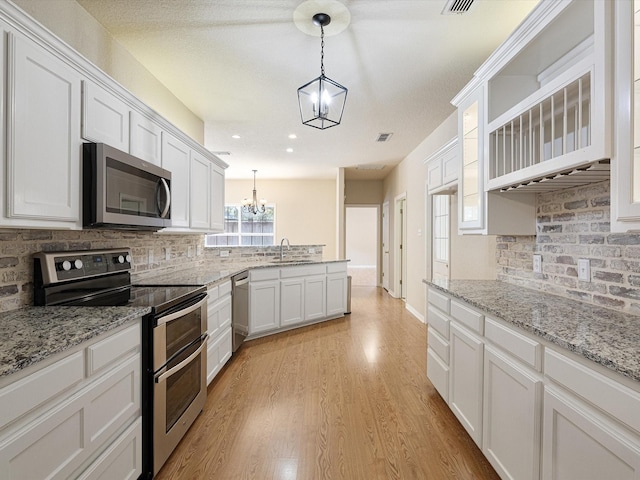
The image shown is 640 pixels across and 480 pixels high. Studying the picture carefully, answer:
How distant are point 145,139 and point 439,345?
8.44ft

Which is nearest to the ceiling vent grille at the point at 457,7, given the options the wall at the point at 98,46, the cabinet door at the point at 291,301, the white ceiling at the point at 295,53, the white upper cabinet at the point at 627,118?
the white ceiling at the point at 295,53

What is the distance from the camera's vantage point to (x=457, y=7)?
198 cm

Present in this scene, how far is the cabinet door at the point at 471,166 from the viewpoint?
225cm

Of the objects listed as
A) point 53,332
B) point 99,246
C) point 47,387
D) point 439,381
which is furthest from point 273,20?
point 439,381

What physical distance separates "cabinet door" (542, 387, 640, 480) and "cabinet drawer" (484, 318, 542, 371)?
121 millimetres

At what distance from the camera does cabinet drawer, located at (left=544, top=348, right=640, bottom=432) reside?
911mm

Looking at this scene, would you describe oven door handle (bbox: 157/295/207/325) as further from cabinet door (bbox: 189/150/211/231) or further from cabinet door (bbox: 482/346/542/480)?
cabinet door (bbox: 482/346/542/480)

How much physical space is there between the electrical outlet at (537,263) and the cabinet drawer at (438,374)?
35.4 inches

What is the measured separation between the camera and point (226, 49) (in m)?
2.46

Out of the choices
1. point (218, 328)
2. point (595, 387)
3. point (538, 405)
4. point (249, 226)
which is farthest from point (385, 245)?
point (595, 387)

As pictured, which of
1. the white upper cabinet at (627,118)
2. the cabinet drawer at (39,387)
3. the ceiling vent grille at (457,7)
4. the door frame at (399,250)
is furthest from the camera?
the door frame at (399,250)

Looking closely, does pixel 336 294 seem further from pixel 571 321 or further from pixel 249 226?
pixel 249 226

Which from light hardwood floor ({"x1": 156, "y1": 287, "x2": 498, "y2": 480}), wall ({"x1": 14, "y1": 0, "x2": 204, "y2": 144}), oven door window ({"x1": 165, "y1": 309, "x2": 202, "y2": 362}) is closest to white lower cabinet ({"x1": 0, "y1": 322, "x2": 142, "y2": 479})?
oven door window ({"x1": 165, "y1": 309, "x2": 202, "y2": 362})

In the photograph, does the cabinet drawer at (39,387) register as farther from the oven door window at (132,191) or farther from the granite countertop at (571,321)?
the granite countertop at (571,321)
